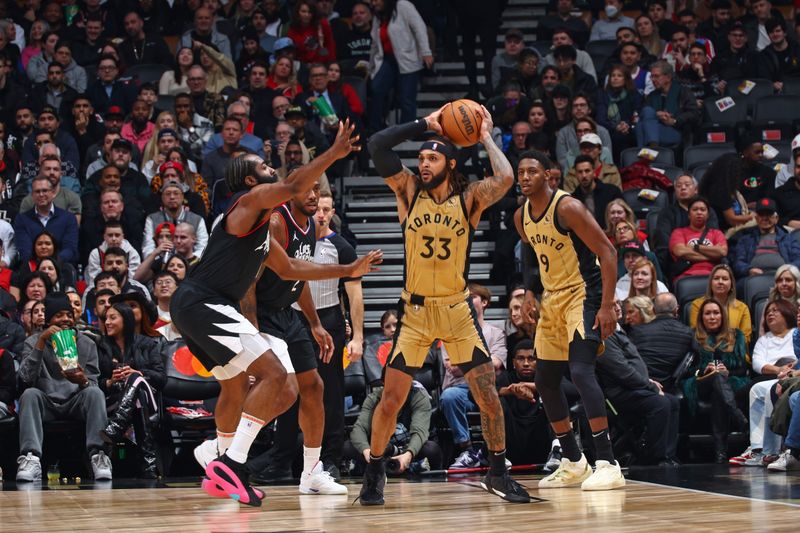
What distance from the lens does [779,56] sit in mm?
15445

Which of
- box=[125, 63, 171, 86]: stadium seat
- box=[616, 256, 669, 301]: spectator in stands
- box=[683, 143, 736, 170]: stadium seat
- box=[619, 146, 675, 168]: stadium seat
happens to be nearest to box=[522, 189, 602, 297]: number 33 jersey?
box=[616, 256, 669, 301]: spectator in stands

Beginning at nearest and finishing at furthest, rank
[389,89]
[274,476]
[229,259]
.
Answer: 1. [229,259]
2. [274,476]
3. [389,89]

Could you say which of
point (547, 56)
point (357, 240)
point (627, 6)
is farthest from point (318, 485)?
point (627, 6)

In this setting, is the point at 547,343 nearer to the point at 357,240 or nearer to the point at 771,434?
the point at 771,434

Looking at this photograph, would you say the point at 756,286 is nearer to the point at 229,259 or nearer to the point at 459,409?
the point at 459,409

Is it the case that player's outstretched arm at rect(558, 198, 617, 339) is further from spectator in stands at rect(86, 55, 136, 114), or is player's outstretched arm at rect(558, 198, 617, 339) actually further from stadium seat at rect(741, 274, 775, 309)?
spectator in stands at rect(86, 55, 136, 114)

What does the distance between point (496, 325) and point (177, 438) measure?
3.14 m

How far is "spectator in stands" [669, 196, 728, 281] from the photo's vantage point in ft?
38.1

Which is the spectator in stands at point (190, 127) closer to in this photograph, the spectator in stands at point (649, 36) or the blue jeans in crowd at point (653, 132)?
the blue jeans in crowd at point (653, 132)

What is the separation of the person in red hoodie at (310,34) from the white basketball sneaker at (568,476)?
350 inches

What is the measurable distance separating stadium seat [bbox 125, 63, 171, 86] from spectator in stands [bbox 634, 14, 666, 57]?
6229 millimetres

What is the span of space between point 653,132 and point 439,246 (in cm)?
768

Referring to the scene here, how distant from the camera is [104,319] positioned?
10.0 meters

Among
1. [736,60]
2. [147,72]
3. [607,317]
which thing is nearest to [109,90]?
[147,72]
